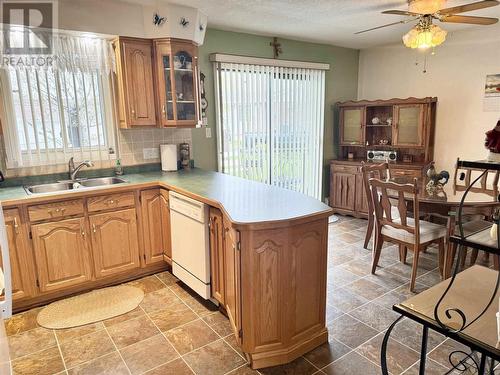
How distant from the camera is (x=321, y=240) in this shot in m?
2.15

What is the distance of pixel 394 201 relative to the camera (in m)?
3.23

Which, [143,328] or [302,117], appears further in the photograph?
[302,117]

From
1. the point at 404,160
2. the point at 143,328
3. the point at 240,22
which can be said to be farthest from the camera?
the point at 404,160

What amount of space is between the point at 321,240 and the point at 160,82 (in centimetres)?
217

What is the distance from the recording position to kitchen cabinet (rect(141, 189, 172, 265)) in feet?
10.4

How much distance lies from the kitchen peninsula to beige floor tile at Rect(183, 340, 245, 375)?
13cm

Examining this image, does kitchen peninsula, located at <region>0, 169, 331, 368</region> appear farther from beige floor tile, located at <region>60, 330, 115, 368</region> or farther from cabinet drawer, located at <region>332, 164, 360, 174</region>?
cabinet drawer, located at <region>332, 164, 360, 174</region>

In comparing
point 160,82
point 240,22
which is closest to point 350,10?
point 240,22

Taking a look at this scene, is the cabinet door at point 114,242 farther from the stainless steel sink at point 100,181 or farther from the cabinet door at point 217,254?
the cabinet door at point 217,254

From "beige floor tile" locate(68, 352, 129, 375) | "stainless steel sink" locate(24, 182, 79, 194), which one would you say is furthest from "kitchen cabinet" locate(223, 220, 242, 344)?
"stainless steel sink" locate(24, 182, 79, 194)

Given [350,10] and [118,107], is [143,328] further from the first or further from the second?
[350,10]

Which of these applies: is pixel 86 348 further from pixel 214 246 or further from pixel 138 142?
pixel 138 142

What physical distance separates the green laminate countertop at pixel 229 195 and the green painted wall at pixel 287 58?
53 centimetres

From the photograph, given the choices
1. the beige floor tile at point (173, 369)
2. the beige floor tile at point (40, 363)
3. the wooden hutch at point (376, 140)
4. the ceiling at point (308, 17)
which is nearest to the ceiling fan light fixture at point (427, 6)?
the ceiling at point (308, 17)
